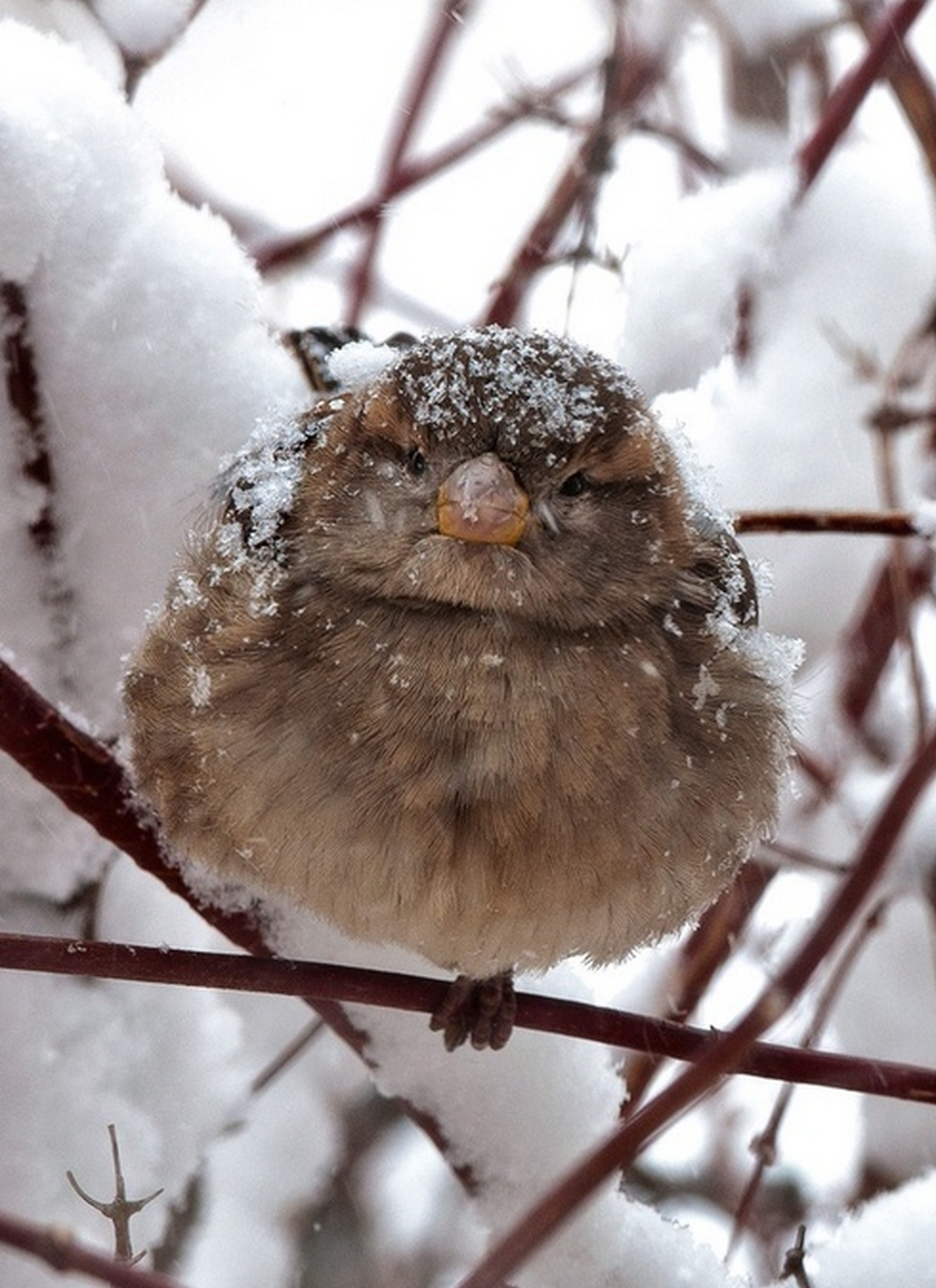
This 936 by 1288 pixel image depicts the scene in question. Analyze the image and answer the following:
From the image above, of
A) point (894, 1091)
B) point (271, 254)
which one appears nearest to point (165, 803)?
point (894, 1091)

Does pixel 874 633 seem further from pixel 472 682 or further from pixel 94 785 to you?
pixel 94 785

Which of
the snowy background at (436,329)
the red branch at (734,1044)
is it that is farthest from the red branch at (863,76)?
the red branch at (734,1044)

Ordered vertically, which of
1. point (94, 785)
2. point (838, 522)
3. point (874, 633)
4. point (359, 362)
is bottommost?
point (94, 785)

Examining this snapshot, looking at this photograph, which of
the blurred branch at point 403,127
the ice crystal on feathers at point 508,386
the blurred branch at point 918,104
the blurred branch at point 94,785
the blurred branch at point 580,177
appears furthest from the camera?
the blurred branch at point 403,127

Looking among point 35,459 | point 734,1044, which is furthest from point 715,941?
point 734,1044

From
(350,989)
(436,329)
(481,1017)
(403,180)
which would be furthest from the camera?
(403,180)

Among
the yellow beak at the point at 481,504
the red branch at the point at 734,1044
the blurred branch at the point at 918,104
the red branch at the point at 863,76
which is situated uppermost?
the blurred branch at the point at 918,104

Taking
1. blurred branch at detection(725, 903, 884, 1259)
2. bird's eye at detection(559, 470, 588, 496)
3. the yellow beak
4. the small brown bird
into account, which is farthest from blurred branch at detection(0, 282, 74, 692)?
blurred branch at detection(725, 903, 884, 1259)

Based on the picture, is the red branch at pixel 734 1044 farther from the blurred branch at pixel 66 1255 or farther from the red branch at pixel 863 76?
the red branch at pixel 863 76
